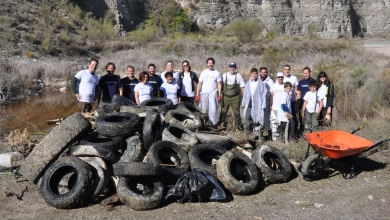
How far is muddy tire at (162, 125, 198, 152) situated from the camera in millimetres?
7168

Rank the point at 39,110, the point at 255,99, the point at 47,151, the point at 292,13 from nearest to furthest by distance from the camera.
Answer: the point at 47,151 → the point at 255,99 → the point at 39,110 → the point at 292,13

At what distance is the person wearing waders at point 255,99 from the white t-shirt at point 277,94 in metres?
0.23

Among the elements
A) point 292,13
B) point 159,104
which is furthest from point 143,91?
point 292,13

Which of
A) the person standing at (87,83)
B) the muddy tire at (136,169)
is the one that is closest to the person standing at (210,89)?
the person standing at (87,83)

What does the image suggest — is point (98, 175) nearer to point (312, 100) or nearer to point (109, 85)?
point (109, 85)

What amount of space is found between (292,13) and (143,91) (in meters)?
42.1

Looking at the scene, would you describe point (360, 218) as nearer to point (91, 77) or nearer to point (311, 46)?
point (91, 77)

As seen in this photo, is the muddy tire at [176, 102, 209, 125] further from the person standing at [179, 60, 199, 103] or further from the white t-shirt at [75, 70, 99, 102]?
the white t-shirt at [75, 70, 99, 102]

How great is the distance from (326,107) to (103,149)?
191 inches

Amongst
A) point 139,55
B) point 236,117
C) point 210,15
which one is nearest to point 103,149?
point 236,117

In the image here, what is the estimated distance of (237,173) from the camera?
6.69m

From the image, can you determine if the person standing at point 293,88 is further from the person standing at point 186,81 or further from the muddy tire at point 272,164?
the person standing at point 186,81

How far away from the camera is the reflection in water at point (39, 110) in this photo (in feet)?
40.0

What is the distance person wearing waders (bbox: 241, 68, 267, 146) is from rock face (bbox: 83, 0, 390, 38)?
103 feet
